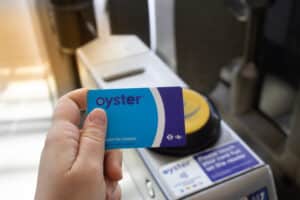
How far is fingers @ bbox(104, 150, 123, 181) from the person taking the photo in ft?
1.39

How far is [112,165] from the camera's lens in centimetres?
Result: 42

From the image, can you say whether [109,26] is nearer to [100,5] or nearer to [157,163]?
[100,5]

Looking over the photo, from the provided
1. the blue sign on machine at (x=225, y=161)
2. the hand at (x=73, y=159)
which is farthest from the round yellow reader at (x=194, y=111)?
the hand at (x=73, y=159)

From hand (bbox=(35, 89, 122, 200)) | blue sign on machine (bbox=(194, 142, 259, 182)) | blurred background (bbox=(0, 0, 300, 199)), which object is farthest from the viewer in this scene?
blurred background (bbox=(0, 0, 300, 199))

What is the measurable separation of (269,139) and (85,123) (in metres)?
0.55

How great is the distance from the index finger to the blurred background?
405 mm

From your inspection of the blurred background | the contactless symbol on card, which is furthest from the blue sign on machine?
the blurred background

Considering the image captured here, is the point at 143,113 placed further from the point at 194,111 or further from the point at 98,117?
the point at 194,111

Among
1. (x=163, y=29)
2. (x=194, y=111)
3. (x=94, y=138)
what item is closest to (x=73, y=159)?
(x=94, y=138)

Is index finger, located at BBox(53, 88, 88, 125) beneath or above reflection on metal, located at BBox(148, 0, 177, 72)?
above

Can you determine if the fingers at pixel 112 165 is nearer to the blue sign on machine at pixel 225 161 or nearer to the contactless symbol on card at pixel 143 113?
the contactless symbol on card at pixel 143 113

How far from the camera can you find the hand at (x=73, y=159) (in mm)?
365

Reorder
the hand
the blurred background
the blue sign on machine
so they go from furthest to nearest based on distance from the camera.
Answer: the blurred background
the blue sign on machine
the hand

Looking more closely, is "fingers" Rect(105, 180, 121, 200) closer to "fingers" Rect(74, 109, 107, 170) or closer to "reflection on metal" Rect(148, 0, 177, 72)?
"fingers" Rect(74, 109, 107, 170)
